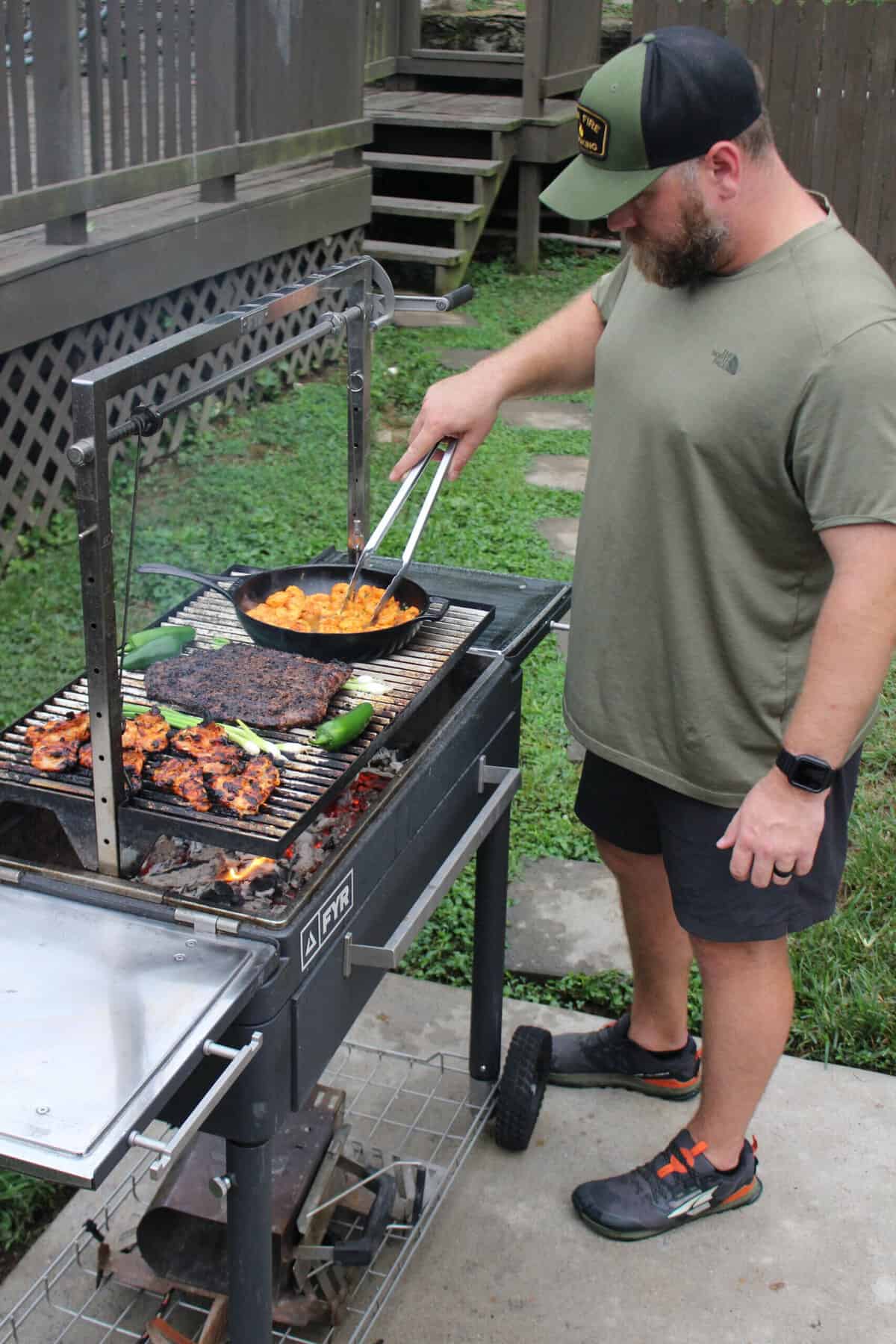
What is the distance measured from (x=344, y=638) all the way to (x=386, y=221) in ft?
27.5

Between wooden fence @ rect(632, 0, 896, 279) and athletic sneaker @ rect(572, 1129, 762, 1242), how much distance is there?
23.3 ft

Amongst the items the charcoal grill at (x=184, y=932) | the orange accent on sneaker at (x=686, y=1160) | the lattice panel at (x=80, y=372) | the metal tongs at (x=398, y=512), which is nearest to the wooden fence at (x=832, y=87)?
the lattice panel at (x=80, y=372)

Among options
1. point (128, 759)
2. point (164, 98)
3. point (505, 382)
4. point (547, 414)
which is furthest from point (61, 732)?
point (547, 414)

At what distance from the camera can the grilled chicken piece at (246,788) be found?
2055 millimetres

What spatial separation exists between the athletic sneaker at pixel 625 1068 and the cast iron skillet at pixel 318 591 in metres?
1.18

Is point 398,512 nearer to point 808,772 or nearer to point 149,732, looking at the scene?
point 149,732

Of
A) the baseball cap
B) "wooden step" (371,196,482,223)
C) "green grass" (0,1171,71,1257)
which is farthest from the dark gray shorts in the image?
"wooden step" (371,196,482,223)

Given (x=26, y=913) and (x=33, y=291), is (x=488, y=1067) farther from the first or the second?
(x=33, y=291)

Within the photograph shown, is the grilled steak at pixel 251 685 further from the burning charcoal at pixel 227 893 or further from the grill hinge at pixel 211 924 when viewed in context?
the grill hinge at pixel 211 924

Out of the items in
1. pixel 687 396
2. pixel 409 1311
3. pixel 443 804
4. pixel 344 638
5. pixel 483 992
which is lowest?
pixel 409 1311

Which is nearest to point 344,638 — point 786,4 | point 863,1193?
point 863,1193

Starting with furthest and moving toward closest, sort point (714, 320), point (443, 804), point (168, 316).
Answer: point (168, 316)
point (443, 804)
point (714, 320)

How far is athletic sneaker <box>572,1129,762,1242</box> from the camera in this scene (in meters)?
2.89

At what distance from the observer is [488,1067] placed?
3205 mm
